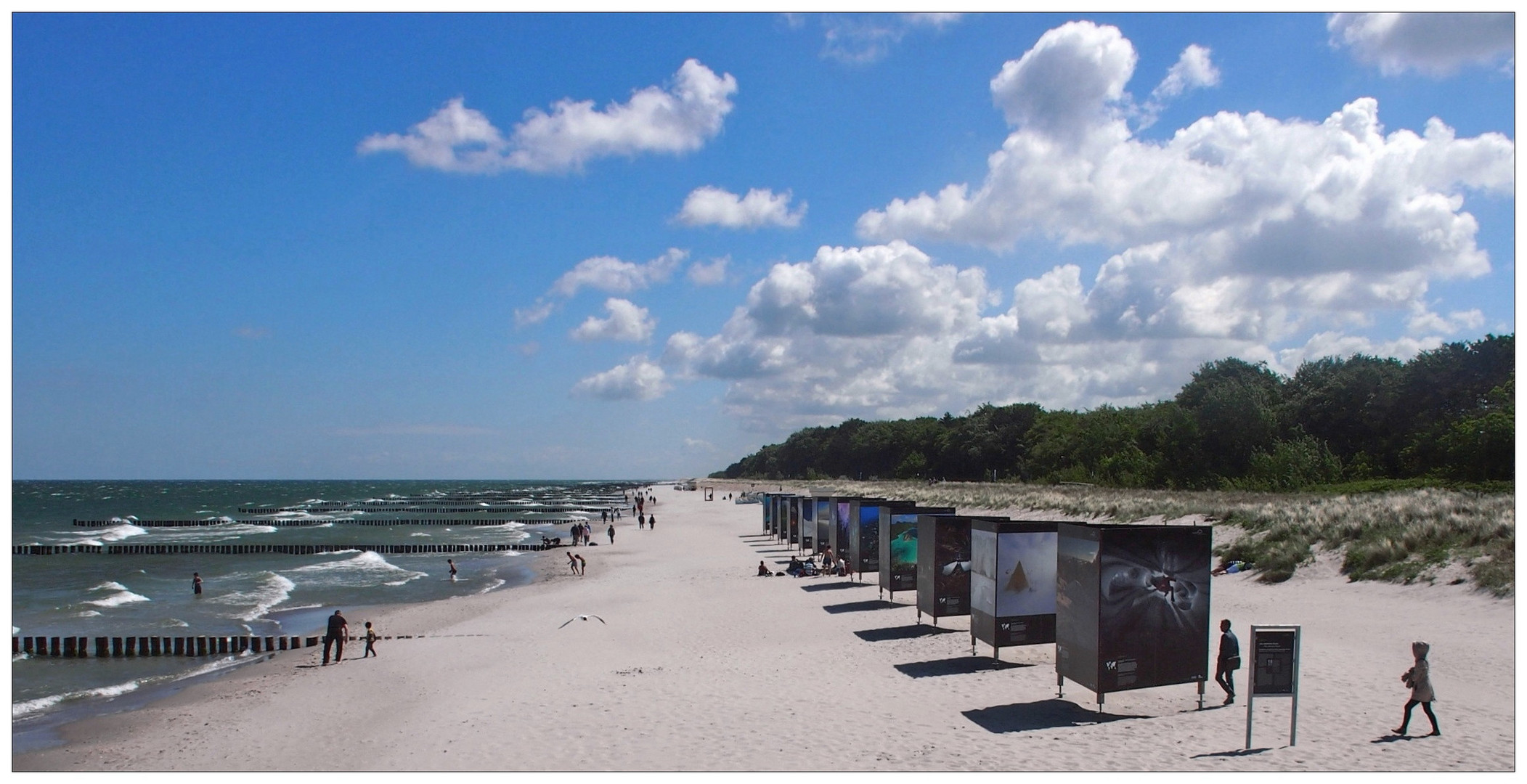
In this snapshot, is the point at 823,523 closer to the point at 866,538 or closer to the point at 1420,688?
the point at 866,538

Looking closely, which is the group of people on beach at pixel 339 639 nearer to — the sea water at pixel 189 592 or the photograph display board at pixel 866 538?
the sea water at pixel 189 592

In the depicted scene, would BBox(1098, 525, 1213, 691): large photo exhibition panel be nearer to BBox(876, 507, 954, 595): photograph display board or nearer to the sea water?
BBox(876, 507, 954, 595): photograph display board

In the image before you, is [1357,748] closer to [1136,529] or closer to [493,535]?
[1136,529]

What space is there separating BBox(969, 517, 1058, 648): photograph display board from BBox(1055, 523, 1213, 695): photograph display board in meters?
2.67

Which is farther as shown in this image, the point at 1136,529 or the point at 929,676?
the point at 929,676

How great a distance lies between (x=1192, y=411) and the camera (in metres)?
71.5

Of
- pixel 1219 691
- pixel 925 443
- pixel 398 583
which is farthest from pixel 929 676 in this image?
pixel 925 443

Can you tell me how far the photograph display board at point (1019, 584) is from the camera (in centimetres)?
1530

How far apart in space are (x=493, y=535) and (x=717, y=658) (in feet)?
174

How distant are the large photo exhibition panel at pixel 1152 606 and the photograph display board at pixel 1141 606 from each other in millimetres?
10

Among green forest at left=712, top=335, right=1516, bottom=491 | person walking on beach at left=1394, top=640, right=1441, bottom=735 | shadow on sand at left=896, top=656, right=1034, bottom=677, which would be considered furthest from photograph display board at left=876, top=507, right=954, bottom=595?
green forest at left=712, top=335, right=1516, bottom=491

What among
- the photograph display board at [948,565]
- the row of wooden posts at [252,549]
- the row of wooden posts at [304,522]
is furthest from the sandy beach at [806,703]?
the row of wooden posts at [304,522]
